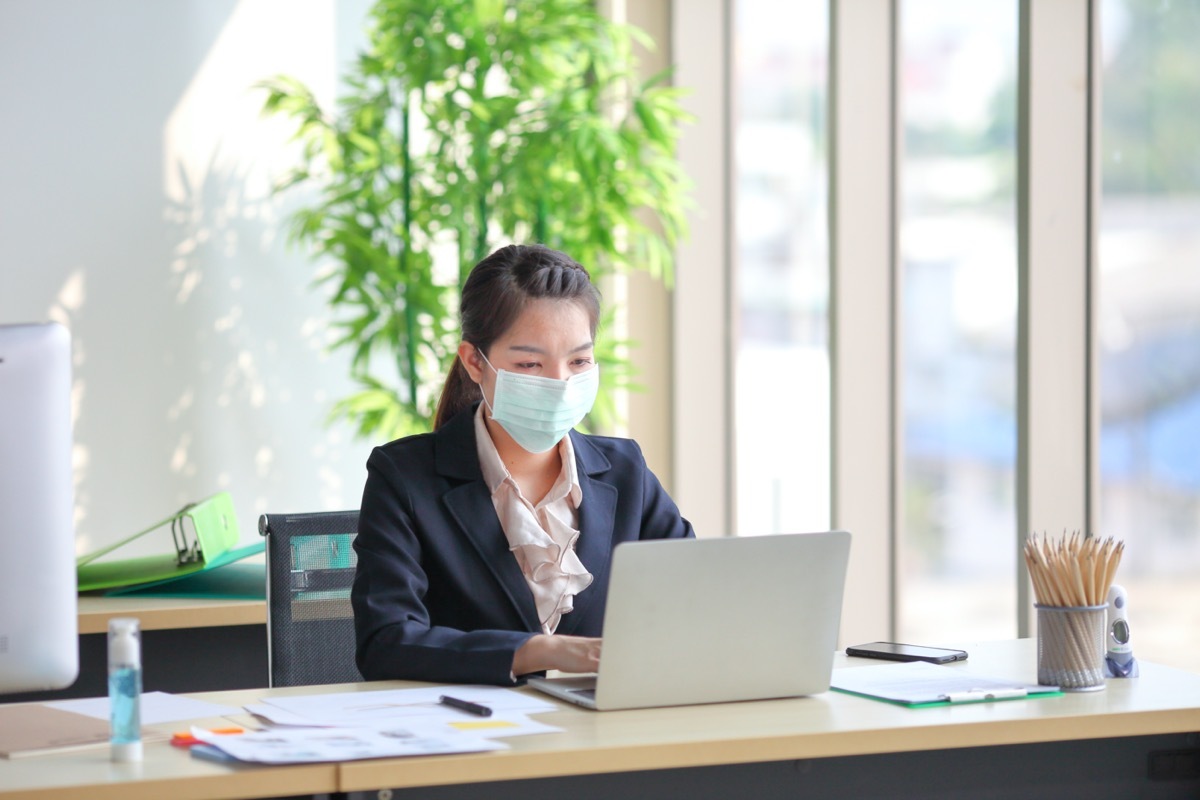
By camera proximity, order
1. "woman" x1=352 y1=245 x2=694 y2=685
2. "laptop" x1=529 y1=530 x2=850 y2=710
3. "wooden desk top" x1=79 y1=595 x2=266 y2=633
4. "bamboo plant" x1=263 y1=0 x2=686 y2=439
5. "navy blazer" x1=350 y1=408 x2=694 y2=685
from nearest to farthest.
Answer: "laptop" x1=529 y1=530 x2=850 y2=710, "navy blazer" x1=350 y1=408 x2=694 y2=685, "woman" x1=352 y1=245 x2=694 y2=685, "wooden desk top" x1=79 y1=595 x2=266 y2=633, "bamboo plant" x1=263 y1=0 x2=686 y2=439

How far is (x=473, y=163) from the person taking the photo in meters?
4.08

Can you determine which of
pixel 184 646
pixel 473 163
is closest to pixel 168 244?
pixel 473 163

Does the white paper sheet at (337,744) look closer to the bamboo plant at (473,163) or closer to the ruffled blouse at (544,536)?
the ruffled blouse at (544,536)

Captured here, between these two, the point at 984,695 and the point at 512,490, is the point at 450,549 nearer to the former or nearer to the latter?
the point at 512,490

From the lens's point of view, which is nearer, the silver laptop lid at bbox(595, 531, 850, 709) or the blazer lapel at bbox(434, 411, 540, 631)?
the silver laptop lid at bbox(595, 531, 850, 709)

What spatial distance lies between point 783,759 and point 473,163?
9.14ft

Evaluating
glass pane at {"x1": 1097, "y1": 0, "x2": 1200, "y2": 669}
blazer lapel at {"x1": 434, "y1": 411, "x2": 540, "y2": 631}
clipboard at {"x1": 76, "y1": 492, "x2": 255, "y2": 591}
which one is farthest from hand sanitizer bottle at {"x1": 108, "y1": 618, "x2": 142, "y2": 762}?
glass pane at {"x1": 1097, "y1": 0, "x2": 1200, "y2": 669}

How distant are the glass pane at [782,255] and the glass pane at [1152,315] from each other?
92cm

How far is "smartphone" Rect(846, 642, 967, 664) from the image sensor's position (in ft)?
6.66

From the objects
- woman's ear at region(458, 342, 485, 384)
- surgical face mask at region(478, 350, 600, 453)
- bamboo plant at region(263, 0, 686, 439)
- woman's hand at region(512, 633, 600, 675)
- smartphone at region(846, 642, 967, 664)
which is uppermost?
bamboo plant at region(263, 0, 686, 439)

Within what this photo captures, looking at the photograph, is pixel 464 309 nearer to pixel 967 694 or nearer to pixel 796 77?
pixel 967 694

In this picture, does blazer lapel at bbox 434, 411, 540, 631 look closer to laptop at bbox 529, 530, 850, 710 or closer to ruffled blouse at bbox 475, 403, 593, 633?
ruffled blouse at bbox 475, 403, 593, 633

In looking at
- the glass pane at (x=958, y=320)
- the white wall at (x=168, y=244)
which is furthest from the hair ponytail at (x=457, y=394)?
the white wall at (x=168, y=244)

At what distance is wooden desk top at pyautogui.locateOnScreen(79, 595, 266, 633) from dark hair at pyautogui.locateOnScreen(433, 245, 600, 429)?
89 cm
